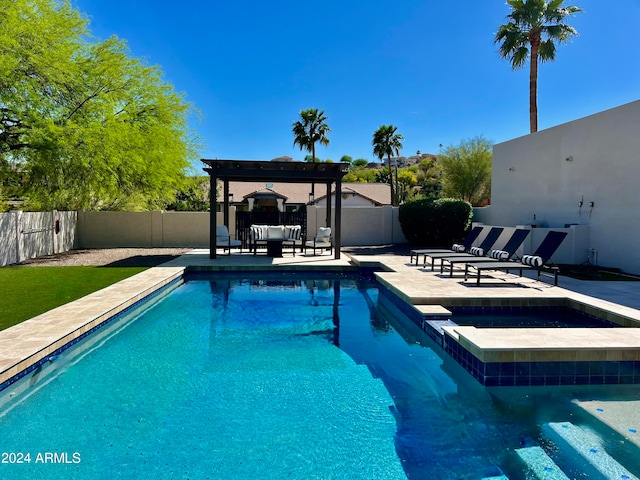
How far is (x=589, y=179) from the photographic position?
468 inches

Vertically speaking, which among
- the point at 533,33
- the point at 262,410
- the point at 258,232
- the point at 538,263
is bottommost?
the point at 262,410

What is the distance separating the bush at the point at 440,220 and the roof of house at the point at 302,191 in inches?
601

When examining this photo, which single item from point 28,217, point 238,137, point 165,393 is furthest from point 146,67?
point 238,137

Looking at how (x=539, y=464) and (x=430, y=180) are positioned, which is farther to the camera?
(x=430, y=180)

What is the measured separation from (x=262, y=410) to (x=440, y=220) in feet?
44.3

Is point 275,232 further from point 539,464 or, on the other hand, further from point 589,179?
point 539,464

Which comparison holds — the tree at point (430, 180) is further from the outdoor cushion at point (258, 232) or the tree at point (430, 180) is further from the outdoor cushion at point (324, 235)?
the outdoor cushion at point (258, 232)

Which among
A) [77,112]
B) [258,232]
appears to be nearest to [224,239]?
[258,232]

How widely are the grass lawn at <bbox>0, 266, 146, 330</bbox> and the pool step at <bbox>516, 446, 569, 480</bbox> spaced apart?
5.97 m

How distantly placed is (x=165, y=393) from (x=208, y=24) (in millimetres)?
16401

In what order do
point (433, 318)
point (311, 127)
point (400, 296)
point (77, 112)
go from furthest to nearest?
point (311, 127) < point (77, 112) < point (400, 296) < point (433, 318)

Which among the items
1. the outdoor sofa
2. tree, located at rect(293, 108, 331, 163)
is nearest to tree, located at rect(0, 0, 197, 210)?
the outdoor sofa

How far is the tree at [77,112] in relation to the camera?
1141 centimetres

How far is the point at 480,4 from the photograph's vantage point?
1591cm
